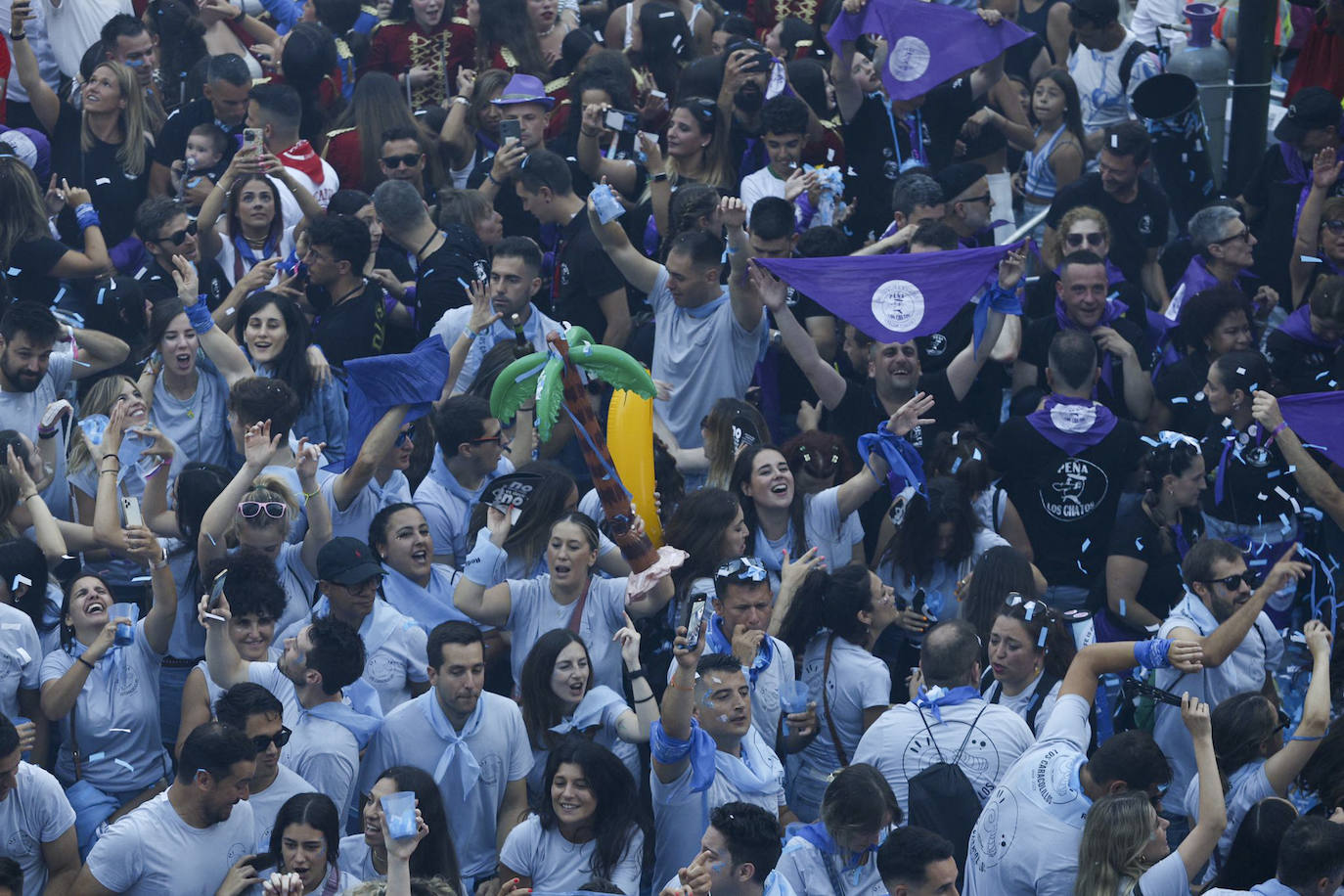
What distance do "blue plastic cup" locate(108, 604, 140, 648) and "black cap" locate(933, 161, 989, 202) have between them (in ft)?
16.1

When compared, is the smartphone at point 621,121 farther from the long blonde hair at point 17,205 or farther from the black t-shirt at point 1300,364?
the black t-shirt at point 1300,364

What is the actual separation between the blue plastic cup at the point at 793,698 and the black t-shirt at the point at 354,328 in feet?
9.82

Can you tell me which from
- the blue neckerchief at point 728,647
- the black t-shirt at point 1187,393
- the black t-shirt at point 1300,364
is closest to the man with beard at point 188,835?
the blue neckerchief at point 728,647

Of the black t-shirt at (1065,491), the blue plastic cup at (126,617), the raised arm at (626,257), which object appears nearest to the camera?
the blue plastic cup at (126,617)

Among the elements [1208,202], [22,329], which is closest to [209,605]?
[22,329]

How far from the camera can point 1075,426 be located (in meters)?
8.44

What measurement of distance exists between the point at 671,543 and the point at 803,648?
0.75 metres

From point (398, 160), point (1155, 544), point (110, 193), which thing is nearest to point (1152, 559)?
point (1155, 544)

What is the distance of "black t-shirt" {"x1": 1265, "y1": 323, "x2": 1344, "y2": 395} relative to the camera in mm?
9109

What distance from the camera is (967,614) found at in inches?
297

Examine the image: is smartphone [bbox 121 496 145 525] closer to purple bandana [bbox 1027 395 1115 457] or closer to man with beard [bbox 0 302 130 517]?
man with beard [bbox 0 302 130 517]

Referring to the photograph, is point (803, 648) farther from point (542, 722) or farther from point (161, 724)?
point (161, 724)

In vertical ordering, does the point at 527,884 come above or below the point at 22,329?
below

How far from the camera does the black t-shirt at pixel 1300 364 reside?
359 inches
